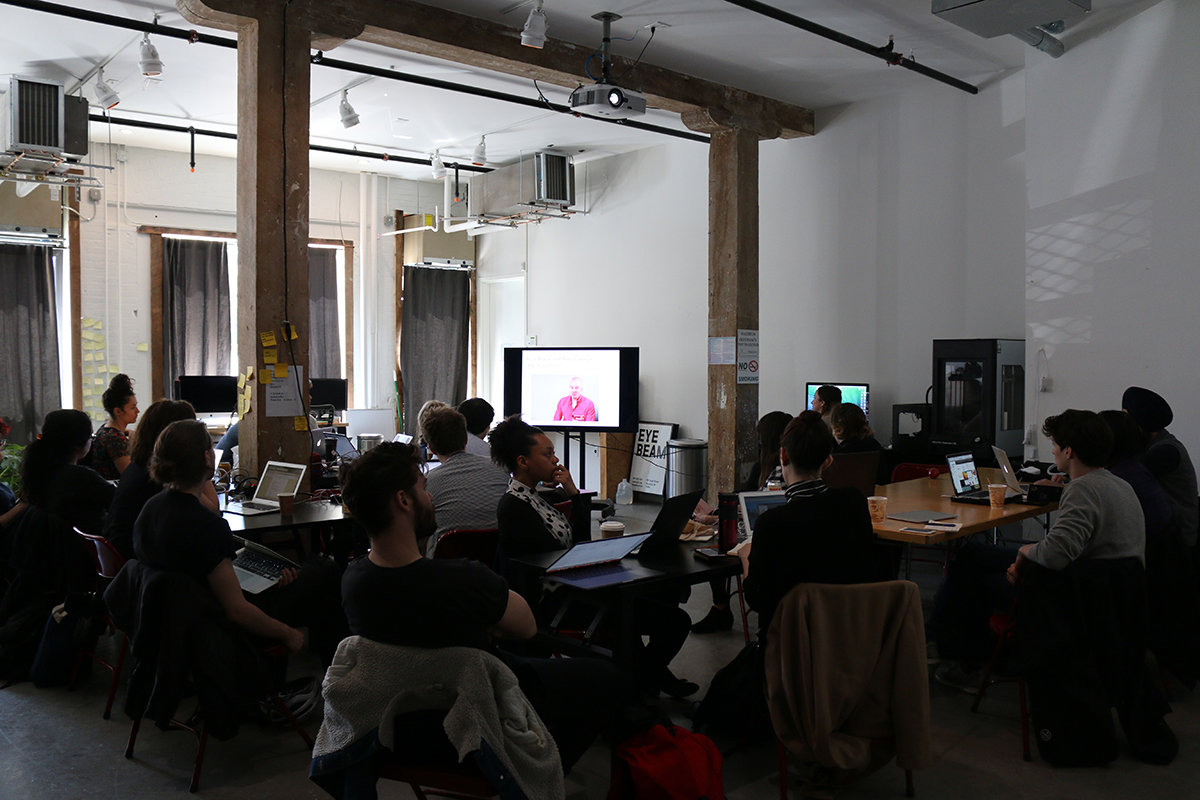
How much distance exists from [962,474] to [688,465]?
3806mm

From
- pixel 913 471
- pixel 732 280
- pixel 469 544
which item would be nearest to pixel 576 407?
pixel 732 280

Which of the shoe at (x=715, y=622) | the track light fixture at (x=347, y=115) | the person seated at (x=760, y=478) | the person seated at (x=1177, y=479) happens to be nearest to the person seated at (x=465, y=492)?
the person seated at (x=760, y=478)

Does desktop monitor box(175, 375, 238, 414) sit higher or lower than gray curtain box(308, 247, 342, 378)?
lower

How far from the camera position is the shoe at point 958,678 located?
12.6 feet

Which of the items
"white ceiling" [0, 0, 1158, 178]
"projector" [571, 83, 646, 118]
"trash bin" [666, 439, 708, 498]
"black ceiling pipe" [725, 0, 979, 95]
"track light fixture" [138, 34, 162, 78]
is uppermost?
"white ceiling" [0, 0, 1158, 178]

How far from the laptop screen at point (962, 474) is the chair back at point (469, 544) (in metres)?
2.48

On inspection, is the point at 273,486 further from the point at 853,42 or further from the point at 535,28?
the point at 853,42

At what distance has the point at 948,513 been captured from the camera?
13.4 ft

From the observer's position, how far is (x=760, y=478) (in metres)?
4.13

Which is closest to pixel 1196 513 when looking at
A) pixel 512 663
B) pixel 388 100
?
pixel 512 663

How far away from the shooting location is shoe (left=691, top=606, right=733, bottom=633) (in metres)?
4.63

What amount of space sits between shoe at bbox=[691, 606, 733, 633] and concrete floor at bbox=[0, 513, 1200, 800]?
41.3 inches

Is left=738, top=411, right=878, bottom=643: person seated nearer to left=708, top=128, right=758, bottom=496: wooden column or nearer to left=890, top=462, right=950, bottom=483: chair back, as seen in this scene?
left=890, top=462, right=950, bottom=483: chair back

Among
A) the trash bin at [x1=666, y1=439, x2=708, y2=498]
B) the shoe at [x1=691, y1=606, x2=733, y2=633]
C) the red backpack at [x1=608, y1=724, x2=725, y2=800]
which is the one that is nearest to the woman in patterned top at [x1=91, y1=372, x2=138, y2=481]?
the shoe at [x1=691, y1=606, x2=733, y2=633]
